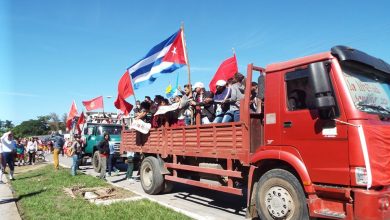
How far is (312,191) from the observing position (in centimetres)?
530

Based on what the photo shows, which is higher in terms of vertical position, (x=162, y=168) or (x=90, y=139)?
(x=90, y=139)

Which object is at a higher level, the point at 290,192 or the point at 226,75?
the point at 226,75

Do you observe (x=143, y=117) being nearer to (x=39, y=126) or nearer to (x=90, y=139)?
(x=90, y=139)

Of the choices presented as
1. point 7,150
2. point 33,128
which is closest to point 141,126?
point 7,150

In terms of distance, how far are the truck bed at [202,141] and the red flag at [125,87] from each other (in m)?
2.55

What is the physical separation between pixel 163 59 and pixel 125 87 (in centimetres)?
236

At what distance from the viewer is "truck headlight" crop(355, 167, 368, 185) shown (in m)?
4.80

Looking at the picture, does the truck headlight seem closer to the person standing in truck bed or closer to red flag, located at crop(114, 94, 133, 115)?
the person standing in truck bed

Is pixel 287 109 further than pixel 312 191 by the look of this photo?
Yes

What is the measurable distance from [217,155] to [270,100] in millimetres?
1794

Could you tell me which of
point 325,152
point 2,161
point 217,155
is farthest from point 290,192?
point 2,161

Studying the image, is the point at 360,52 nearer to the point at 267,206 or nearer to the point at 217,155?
the point at 267,206

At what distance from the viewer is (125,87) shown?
12820mm

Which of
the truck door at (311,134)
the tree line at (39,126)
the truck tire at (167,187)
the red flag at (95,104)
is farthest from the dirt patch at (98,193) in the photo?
the tree line at (39,126)
